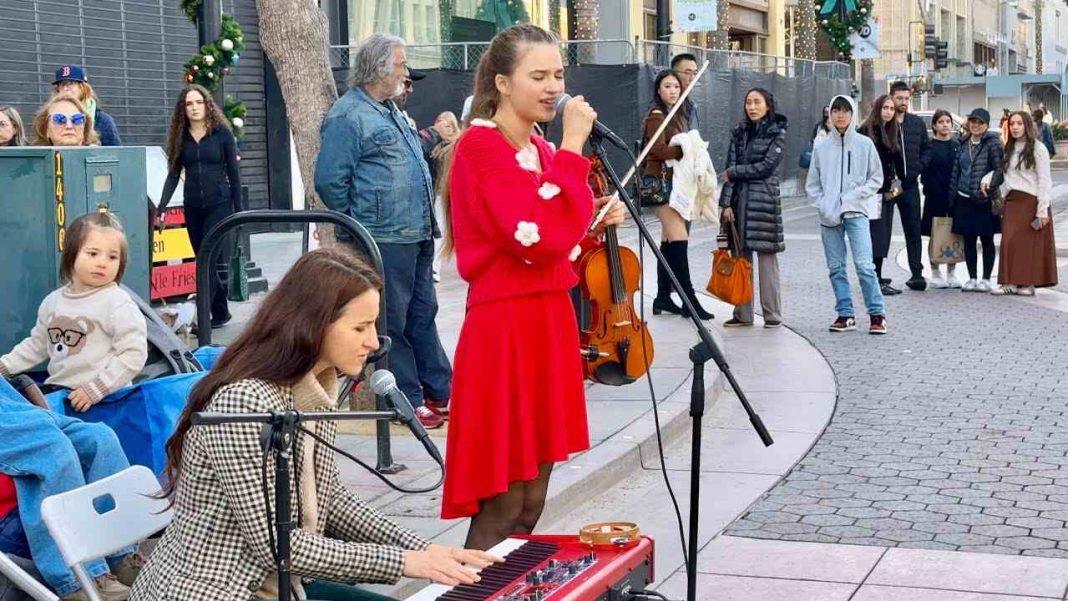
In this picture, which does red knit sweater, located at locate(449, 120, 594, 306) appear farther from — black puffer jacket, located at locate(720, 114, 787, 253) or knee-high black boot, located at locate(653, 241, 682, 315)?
knee-high black boot, located at locate(653, 241, 682, 315)

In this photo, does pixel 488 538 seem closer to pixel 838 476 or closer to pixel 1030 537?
pixel 1030 537

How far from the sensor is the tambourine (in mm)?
3535

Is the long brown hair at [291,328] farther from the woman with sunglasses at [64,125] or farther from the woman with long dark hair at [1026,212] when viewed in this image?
the woman with long dark hair at [1026,212]

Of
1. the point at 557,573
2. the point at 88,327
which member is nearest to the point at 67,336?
the point at 88,327

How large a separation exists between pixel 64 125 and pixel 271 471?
6332 mm

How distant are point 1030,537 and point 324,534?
11.0 feet

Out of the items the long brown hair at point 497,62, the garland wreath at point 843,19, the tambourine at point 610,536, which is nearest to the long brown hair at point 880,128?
the long brown hair at point 497,62

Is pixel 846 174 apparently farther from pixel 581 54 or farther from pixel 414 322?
pixel 581 54

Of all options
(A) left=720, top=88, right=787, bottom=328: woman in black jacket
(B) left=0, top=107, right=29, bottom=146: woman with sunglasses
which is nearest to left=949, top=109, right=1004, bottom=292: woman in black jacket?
(A) left=720, top=88, right=787, bottom=328: woman in black jacket

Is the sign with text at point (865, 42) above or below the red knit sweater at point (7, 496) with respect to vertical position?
above

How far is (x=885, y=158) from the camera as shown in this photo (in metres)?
13.2

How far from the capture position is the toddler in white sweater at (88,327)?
5.25 meters

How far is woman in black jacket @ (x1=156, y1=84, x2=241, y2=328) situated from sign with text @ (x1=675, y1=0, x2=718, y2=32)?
43.9 feet

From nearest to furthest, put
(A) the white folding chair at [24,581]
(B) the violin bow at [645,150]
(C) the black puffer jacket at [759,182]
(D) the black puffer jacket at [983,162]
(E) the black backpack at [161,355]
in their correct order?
(A) the white folding chair at [24,581], (B) the violin bow at [645,150], (E) the black backpack at [161,355], (C) the black puffer jacket at [759,182], (D) the black puffer jacket at [983,162]
